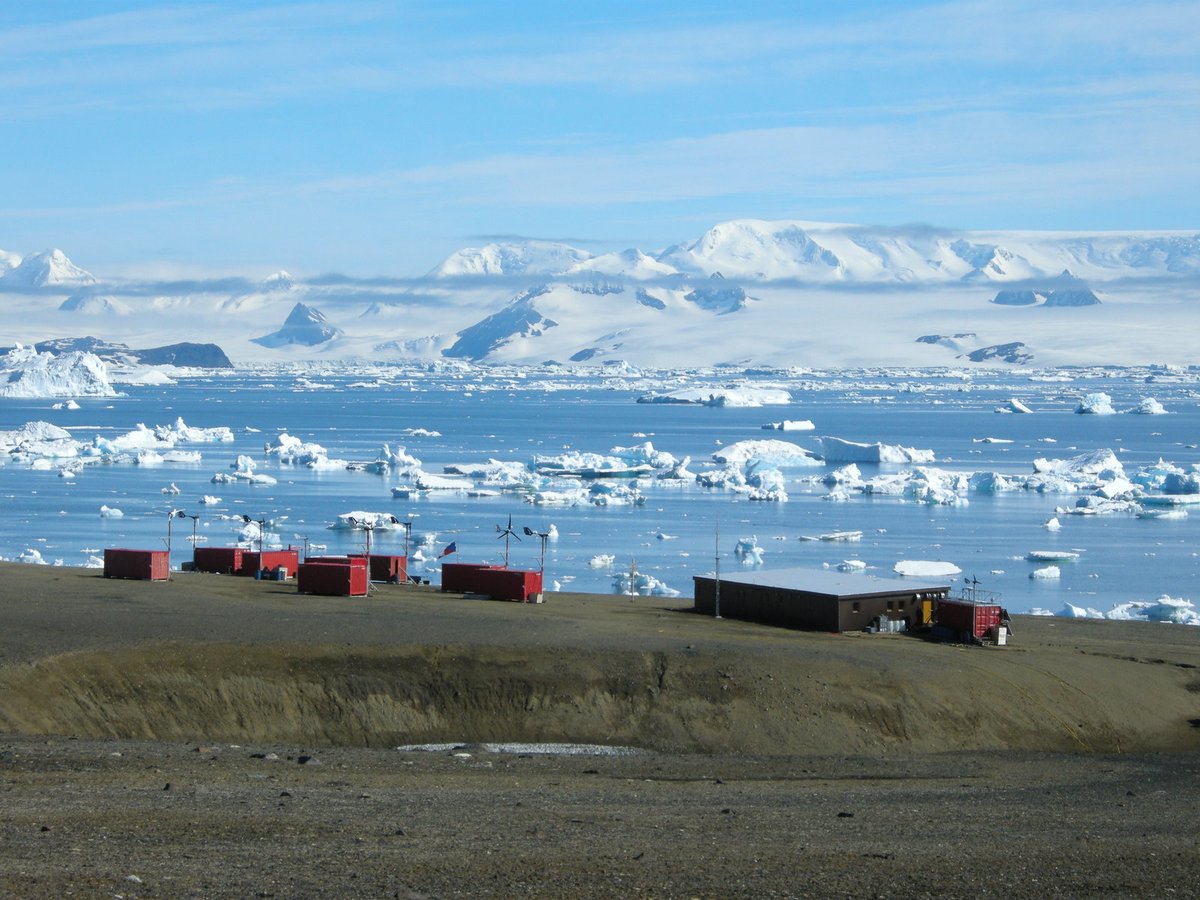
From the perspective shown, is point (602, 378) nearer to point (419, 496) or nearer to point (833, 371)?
point (833, 371)

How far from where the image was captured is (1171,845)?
1009 cm

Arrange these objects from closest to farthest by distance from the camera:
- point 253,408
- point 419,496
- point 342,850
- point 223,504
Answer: point 342,850 < point 223,504 < point 419,496 < point 253,408

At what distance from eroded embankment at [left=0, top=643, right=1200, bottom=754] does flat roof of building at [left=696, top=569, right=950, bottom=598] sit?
3.53 meters

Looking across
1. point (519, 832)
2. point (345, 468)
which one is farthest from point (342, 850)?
point (345, 468)

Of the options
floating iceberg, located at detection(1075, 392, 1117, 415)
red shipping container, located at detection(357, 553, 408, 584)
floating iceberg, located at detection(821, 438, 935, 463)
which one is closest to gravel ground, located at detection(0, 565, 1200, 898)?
red shipping container, located at detection(357, 553, 408, 584)

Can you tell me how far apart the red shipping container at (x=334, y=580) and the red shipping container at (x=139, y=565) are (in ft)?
7.23

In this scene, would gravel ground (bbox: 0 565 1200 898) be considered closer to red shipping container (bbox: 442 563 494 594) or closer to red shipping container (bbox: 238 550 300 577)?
red shipping container (bbox: 442 563 494 594)

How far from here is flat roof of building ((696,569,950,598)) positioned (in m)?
20.3

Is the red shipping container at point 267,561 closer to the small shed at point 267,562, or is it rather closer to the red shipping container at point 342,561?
the small shed at point 267,562

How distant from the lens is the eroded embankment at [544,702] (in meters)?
14.6

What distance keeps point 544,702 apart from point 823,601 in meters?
5.45

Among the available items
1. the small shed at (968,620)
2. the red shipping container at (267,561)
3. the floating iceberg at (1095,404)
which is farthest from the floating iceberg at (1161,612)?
the floating iceberg at (1095,404)

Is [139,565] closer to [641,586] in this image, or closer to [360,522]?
[641,586]

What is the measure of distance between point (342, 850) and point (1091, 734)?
33.4 feet
